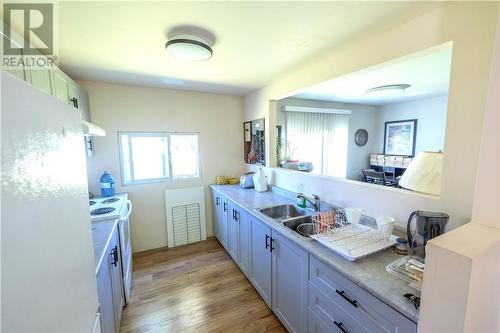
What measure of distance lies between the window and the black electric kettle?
269 centimetres

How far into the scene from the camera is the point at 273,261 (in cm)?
179

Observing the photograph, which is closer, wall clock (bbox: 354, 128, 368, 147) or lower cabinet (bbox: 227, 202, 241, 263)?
lower cabinet (bbox: 227, 202, 241, 263)

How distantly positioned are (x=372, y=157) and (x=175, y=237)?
468cm

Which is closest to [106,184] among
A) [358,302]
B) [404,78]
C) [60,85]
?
[60,85]

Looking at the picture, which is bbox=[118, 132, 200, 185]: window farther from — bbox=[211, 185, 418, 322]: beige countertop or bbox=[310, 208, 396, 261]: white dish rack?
bbox=[310, 208, 396, 261]: white dish rack

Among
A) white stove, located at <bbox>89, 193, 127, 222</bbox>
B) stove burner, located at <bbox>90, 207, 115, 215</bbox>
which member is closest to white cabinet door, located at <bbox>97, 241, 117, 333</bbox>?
white stove, located at <bbox>89, 193, 127, 222</bbox>

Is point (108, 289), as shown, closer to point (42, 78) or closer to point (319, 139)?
point (42, 78)

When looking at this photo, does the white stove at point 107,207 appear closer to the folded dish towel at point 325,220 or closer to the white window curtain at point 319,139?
the folded dish towel at point 325,220

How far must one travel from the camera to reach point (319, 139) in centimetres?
450

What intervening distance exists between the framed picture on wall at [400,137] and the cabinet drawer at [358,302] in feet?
14.8

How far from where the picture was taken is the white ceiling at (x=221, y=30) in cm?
120

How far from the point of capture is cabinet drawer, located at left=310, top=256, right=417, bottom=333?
90 centimetres

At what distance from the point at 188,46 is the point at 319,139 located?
3.54 m

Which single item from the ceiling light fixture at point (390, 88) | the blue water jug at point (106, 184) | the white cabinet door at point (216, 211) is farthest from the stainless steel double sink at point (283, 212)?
the ceiling light fixture at point (390, 88)
